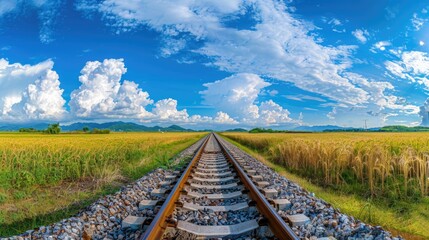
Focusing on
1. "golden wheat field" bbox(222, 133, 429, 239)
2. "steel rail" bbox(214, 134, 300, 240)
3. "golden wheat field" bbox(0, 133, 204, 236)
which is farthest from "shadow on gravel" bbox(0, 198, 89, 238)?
"golden wheat field" bbox(222, 133, 429, 239)

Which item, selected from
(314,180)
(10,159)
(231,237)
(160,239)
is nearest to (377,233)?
(231,237)

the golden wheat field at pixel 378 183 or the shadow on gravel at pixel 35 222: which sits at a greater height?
the golden wheat field at pixel 378 183

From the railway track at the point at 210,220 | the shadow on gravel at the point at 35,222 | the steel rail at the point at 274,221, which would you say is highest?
the steel rail at the point at 274,221

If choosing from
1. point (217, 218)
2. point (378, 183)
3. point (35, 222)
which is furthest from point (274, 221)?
point (378, 183)

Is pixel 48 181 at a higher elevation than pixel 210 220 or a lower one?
lower

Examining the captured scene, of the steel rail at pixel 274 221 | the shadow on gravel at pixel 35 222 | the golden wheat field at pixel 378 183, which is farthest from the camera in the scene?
the golden wheat field at pixel 378 183

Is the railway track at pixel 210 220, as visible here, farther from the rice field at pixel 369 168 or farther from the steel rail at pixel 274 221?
the rice field at pixel 369 168

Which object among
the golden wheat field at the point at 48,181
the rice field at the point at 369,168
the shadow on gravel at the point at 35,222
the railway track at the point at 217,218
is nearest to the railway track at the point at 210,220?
the railway track at the point at 217,218

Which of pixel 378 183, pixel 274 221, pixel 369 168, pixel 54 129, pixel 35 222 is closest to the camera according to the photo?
pixel 274 221

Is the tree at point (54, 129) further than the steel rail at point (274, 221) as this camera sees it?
Yes

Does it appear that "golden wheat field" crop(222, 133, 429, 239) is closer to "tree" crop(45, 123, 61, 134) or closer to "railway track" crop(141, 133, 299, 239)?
"railway track" crop(141, 133, 299, 239)

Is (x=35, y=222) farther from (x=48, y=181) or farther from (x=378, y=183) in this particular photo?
(x=378, y=183)

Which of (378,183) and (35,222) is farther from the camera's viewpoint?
(378,183)

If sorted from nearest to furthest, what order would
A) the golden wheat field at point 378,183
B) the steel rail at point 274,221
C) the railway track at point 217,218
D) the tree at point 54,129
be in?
the steel rail at point 274,221 < the railway track at point 217,218 < the golden wheat field at point 378,183 < the tree at point 54,129
